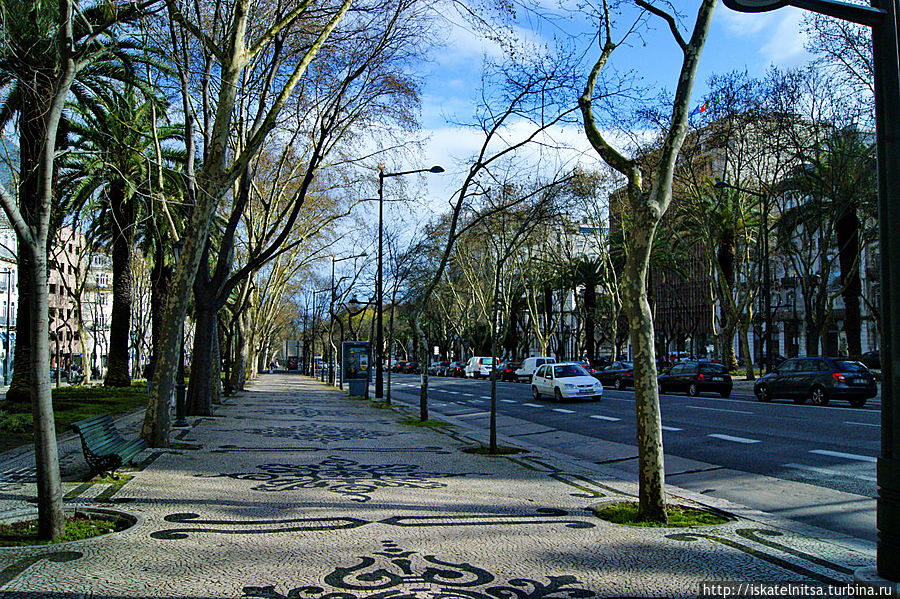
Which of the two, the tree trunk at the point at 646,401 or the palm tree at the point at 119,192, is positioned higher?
the palm tree at the point at 119,192

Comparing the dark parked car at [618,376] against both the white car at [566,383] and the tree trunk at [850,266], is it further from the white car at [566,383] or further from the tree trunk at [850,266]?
the tree trunk at [850,266]

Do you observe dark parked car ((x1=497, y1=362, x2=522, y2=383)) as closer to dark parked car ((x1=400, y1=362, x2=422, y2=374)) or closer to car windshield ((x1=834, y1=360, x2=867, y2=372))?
dark parked car ((x1=400, y1=362, x2=422, y2=374))

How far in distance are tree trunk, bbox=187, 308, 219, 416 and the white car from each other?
13462mm

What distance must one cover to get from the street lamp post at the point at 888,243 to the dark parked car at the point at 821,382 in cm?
1993

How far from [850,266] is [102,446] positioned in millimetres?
36090

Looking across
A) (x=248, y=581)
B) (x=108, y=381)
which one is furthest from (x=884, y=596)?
(x=108, y=381)

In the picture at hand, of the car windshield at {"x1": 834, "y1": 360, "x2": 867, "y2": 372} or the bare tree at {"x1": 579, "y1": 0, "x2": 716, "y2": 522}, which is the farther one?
the car windshield at {"x1": 834, "y1": 360, "x2": 867, "y2": 372}

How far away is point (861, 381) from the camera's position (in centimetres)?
2231

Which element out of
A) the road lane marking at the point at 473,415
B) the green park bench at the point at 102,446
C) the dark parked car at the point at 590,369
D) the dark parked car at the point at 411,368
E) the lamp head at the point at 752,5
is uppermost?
the lamp head at the point at 752,5

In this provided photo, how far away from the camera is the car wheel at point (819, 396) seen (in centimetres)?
2305

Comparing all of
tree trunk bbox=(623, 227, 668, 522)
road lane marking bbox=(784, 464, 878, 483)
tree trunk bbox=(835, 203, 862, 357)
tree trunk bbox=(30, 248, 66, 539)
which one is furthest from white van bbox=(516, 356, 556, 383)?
tree trunk bbox=(30, 248, 66, 539)

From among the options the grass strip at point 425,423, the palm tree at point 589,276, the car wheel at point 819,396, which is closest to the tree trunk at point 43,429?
the grass strip at point 425,423

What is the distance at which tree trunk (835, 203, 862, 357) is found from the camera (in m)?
33.8

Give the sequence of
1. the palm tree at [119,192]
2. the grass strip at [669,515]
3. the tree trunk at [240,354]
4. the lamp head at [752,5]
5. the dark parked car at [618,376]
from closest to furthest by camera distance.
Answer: the lamp head at [752,5], the grass strip at [669,515], the palm tree at [119,192], the tree trunk at [240,354], the dark parked car at [618,376]
